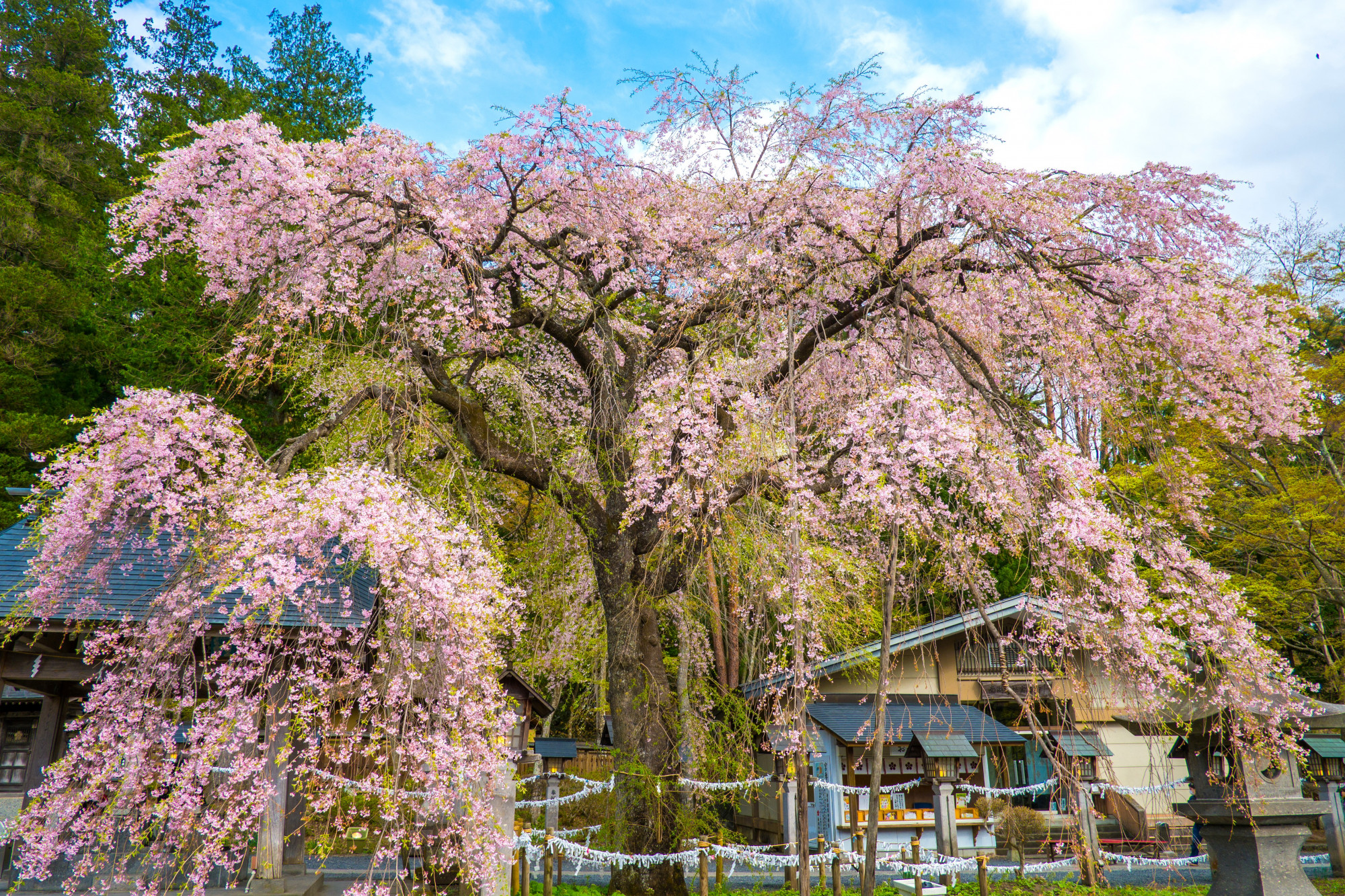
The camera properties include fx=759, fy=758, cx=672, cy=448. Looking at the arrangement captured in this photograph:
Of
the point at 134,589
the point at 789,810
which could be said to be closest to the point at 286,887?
the point at 134,589

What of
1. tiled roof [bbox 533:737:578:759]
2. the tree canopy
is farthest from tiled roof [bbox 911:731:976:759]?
tiled roof [bbox 533:737:578:759]

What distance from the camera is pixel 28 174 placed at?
17812 millimetres

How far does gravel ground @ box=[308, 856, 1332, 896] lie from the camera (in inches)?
395

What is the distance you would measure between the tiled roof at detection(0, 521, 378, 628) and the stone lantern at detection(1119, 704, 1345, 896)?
23.7 ft

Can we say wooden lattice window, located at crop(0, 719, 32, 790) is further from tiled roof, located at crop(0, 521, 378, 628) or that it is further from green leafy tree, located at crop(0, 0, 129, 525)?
green leafy tree, located at crop(0, 0, 129, 525)

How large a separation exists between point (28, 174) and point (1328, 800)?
28.4m

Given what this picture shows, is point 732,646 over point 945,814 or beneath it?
over

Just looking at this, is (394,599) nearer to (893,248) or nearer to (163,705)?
(163,705)

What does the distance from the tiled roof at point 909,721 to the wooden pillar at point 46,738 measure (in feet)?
31.5

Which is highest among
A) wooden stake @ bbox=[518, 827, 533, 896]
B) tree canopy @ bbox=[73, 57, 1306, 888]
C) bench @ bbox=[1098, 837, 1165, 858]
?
tree canopy @ bbox=[73, 57, 1306, 888]

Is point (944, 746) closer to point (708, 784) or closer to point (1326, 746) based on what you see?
point (708, 784)

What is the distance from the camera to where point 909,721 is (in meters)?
12.1

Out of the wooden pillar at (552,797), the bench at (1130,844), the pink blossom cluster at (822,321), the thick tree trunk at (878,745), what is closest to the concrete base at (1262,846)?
the pink blossom cluster at (822,321)

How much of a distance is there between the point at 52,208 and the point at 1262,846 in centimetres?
2419
